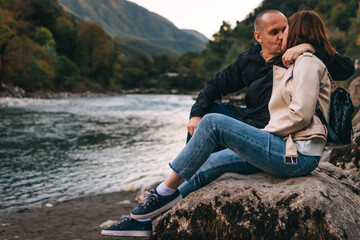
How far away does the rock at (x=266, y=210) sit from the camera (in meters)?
2.06

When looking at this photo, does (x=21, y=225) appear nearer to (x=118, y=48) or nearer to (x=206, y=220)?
(x=206, y=220)

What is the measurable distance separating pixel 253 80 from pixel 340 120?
90 centimetres

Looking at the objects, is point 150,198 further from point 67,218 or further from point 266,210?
point 67,218

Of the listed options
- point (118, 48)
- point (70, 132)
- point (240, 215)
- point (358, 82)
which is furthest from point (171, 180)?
point (118, 48)

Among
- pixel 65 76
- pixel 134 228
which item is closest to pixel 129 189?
pixel 134 228

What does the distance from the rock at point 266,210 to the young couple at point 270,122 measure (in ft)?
0.43

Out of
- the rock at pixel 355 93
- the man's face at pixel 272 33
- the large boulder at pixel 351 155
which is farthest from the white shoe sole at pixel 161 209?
the rock at pixel 355 93

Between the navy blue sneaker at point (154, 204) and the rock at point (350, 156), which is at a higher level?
the rock at point (350, 156)

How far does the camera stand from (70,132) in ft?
40.9

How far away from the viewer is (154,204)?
8.45ft

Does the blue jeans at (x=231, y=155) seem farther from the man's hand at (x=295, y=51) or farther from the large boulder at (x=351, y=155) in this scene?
the large boulder at (x=351, y=155)

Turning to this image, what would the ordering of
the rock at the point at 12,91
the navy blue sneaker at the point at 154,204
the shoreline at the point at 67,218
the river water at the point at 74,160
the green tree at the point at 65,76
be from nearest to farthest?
the navy blue sneaker at the point at 154,204 < the shoreline at the point at 67,218 < the river water at the point at 74,160 < the rock at the point at 12,91 < the green tree at the point at 65,76

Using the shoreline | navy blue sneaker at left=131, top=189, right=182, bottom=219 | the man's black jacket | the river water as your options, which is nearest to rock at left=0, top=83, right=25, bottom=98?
the river water

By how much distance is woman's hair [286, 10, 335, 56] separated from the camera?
89.0 inches
